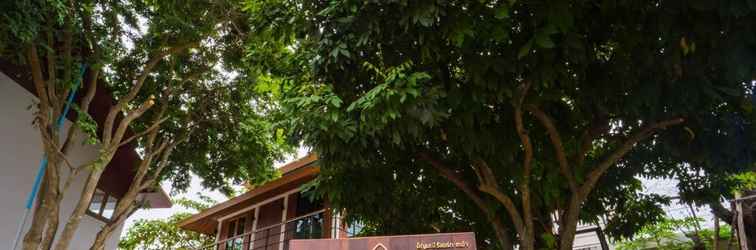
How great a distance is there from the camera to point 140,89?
798cm

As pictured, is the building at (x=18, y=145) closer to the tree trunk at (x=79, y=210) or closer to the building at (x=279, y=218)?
the tree trunk at (x=79, y=210)

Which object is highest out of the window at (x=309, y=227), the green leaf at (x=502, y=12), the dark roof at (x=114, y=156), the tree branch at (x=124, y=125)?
the dark roof at (x=114, y=156)

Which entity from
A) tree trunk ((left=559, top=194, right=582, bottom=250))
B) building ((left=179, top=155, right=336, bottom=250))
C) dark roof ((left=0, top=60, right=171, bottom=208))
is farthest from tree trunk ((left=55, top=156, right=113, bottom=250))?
tree trunk ((left=559, top=194, right=582, bottom=250))

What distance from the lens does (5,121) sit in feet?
23.7

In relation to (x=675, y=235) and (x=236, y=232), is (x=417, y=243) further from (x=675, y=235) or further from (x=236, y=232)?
(x=236, y=232)

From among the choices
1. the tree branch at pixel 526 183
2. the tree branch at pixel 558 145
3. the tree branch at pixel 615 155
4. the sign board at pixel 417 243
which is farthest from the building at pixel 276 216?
the sign board at pixel 417 243

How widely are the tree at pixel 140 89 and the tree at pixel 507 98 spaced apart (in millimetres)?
1795

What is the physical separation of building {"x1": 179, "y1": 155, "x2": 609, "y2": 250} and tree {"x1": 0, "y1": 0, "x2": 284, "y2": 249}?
0.79 meters

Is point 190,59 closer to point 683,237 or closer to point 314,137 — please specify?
point 314,137

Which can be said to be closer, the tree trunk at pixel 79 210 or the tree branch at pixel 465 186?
the tree branch at pixel 465 186

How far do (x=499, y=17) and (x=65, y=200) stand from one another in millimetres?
9037

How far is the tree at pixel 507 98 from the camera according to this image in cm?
393

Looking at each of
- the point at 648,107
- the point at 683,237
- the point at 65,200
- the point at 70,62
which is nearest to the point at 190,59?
the point at 70,62

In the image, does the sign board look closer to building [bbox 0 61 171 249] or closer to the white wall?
building [bbox 0 61 171 249]
